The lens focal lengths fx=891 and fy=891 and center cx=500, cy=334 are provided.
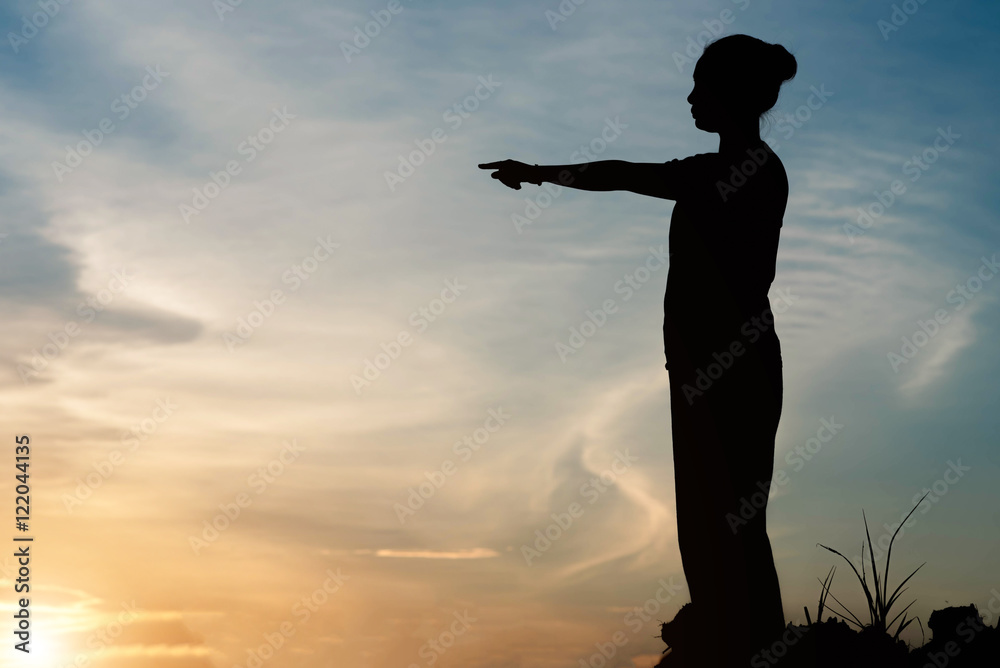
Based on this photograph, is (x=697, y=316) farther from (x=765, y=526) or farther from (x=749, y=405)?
(x=765, y=526)

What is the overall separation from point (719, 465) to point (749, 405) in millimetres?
347

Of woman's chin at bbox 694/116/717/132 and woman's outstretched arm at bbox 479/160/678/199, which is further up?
woman's chin at bbox 694/116/717/132

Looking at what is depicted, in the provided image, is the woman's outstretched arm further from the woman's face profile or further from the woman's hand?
Result: the woman's face profile

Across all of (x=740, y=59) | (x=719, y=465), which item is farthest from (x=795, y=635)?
(x=740, y=59)

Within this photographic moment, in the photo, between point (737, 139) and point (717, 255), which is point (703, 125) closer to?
point (737, 139)

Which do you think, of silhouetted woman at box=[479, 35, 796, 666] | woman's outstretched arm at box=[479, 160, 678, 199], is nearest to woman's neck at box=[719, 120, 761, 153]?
silhouetted woman at box=[479, 35, 796, 666]

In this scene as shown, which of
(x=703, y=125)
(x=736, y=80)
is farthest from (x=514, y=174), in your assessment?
(x=736, y=80)

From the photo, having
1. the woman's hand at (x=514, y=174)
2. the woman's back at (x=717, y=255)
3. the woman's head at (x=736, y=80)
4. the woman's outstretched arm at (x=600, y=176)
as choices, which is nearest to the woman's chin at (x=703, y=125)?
the woman's head at (x=736, y=80)

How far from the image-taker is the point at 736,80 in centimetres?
465

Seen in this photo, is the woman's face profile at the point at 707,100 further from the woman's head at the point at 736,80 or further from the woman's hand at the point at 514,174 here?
the woman's hand at the point at 514,174

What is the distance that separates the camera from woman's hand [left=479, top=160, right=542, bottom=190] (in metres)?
4.54

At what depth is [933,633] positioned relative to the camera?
702cm

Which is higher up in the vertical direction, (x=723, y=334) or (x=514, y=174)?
(x=514, y=174)

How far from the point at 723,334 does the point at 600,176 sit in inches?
40.7
